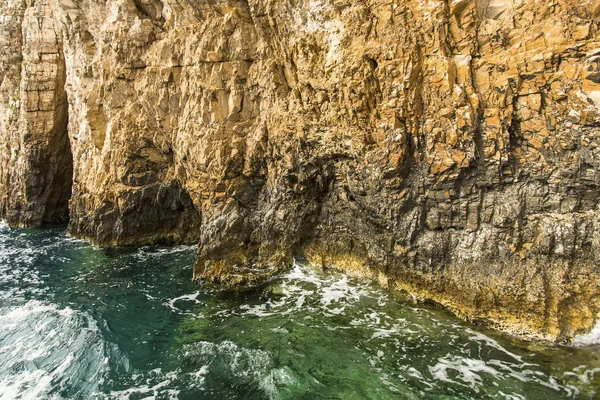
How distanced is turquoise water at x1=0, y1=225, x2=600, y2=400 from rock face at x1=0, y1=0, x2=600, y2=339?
1029 millimetres

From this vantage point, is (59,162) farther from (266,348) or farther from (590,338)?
(590,338)

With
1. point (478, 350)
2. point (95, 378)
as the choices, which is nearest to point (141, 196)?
point (95, 378)

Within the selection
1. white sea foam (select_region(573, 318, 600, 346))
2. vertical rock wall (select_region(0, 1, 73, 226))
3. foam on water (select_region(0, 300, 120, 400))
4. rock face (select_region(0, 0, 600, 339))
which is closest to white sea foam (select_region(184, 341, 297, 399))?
foam on water (select_region(0, 300, 120, 400))

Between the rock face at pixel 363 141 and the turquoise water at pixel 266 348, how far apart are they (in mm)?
1029

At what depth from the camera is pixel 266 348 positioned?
9.34 metres

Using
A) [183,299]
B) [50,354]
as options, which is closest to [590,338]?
[183,299]

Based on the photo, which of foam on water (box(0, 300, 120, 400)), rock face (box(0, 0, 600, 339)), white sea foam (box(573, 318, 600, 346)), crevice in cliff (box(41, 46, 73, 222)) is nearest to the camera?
white sea foam (box(573, 318, 600, 346))

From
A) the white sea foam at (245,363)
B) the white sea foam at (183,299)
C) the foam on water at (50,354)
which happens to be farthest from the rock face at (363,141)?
the foam on water at (50,354)

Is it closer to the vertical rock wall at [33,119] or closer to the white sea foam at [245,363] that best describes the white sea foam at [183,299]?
the white sea foam at [245,363]

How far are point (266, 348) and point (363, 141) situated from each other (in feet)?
23.7

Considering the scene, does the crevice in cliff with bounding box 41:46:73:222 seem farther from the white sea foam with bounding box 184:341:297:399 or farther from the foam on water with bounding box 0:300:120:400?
the white sea foam with bounding box 184:341:297:399

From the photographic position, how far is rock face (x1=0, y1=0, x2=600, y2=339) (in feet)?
28.8

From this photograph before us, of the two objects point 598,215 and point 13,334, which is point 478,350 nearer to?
point 598,215

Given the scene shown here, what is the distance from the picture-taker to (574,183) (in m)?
8.64
